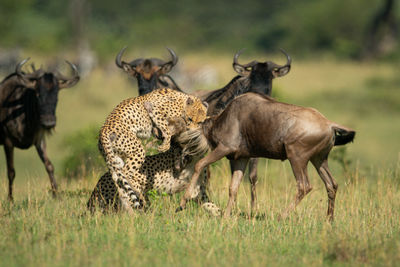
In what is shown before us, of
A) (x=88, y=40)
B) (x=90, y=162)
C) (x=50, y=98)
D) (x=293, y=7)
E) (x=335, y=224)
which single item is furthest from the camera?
(x=293, y=7)

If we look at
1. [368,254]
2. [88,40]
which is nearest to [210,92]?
[368,254]

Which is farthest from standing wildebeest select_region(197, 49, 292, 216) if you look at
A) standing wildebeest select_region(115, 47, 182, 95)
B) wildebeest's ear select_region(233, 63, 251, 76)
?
standing wildebeest select_region(115, 47, 182, 95)

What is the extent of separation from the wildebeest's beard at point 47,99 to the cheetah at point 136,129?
7.11ft

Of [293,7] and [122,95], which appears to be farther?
[293,7]

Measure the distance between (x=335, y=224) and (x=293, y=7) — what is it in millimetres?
48557

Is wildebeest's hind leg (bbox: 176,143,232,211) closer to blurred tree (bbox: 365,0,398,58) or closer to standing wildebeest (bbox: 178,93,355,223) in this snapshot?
standing wildebeest (bbox: 178,93,355,223)

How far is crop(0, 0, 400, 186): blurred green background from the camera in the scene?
17.3m

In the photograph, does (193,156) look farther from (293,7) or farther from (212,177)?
(293,7)

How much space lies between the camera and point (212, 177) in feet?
29.6

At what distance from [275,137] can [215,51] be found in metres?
40.1

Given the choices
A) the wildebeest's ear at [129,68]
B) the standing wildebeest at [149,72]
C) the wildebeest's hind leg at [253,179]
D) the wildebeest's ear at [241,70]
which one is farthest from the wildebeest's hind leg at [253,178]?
the wildebeest's ear at [129,68]

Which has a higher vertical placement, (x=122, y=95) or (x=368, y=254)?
(x=122, y=95)

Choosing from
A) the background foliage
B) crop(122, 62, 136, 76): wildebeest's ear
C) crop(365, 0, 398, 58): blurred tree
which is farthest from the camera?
the background foliage

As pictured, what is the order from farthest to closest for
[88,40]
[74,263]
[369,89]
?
[88,40] < [369,89] < [74,263]
